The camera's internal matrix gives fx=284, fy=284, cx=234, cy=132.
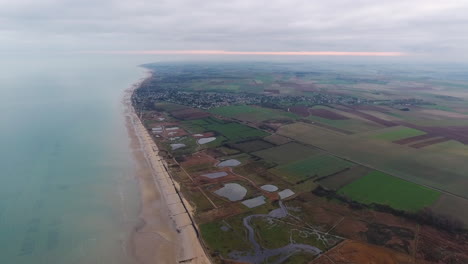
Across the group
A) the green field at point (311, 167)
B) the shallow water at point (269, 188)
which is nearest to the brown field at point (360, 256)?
the shallow water at point (269, 188)

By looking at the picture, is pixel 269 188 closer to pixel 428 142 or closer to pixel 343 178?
pixel 343 178

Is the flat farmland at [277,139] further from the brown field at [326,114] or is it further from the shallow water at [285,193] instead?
the brown field at [326,114]

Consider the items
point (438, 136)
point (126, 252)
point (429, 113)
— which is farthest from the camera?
point (429, 113)

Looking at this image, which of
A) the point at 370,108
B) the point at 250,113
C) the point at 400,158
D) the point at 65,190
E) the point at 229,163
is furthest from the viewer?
the point at 370,108

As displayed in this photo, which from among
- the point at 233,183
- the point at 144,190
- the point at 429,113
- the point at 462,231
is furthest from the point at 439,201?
the point at 429,113

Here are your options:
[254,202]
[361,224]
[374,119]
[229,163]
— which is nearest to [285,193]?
[254,202]

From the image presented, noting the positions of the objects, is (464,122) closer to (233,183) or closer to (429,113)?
(429,113)
